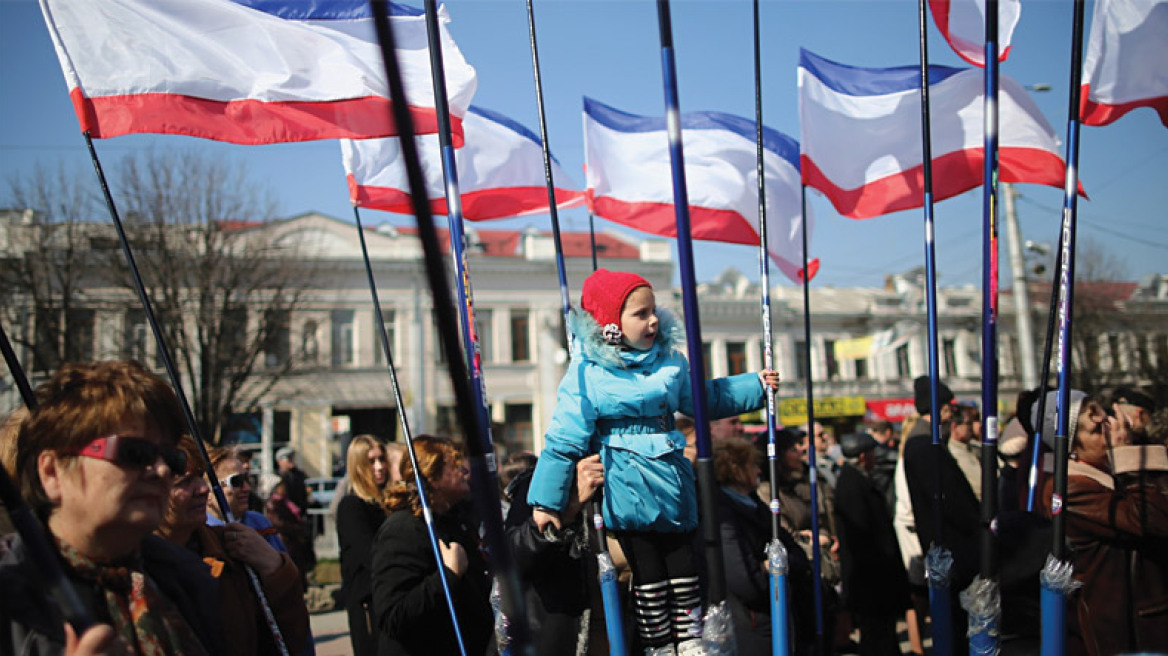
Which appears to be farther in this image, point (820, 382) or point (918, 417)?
point (820, 382)

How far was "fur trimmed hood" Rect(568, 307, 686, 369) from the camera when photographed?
2.60 metres

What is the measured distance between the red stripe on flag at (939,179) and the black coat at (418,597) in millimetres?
3179

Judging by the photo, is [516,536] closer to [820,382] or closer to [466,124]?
[466,124]

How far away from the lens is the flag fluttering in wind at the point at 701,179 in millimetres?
6160

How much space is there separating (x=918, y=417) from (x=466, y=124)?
3693 millimetres

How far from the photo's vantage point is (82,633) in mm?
1276

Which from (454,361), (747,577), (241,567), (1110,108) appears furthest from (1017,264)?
(454,361)

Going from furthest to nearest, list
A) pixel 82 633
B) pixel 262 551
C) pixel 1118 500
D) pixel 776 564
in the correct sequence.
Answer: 1. pixel 1118 500
2. pixel 776 564
3. pixel 262 551
4. pixel 82 633

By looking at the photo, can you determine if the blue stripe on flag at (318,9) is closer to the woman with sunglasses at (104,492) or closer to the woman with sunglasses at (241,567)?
the woman with sunglasses at (241,567)

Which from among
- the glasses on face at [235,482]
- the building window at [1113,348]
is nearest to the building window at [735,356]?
the building window at [1113,348]

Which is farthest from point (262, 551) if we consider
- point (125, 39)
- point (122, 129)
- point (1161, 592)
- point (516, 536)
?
point (1161, 592)

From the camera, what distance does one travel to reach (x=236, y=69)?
3.99 metres

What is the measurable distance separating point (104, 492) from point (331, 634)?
7.54 m

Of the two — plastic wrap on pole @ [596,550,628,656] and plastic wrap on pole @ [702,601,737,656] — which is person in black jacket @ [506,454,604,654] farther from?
plastic wrap on pole @ [702,601,737,656]
